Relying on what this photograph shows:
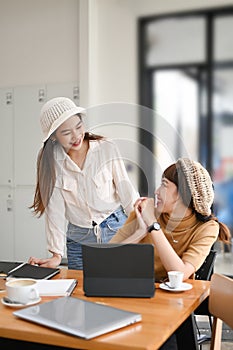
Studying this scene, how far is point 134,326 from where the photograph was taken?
3.42 feet

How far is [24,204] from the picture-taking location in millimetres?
4578

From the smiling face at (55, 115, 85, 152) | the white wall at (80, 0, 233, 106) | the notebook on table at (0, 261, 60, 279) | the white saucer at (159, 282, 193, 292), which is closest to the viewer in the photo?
the white saucer at (159, 282, 193, 292)

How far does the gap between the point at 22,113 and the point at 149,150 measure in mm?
3043

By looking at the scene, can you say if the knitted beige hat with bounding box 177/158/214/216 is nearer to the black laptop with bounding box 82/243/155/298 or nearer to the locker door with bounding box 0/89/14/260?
the black laptop with bounding box 82/243/155/298

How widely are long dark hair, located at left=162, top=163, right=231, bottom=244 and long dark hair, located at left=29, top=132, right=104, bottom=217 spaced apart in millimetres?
364

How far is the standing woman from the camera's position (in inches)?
73.4

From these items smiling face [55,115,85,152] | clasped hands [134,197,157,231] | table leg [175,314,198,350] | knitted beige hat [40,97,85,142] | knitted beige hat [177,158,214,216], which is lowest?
table leg [175,314,198,350]

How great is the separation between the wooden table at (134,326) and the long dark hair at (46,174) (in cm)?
61

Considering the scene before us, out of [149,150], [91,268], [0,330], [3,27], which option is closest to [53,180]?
[149,150]

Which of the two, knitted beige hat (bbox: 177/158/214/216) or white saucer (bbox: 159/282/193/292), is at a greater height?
knitted beige hat (bbox: 177/158/214/216)

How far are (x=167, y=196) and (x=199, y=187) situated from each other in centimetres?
12

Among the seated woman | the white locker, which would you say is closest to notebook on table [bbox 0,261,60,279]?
the seated woman

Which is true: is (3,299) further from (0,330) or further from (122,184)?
(122,184)

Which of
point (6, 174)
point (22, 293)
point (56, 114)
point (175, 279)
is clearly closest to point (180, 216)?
point (175, 279)
